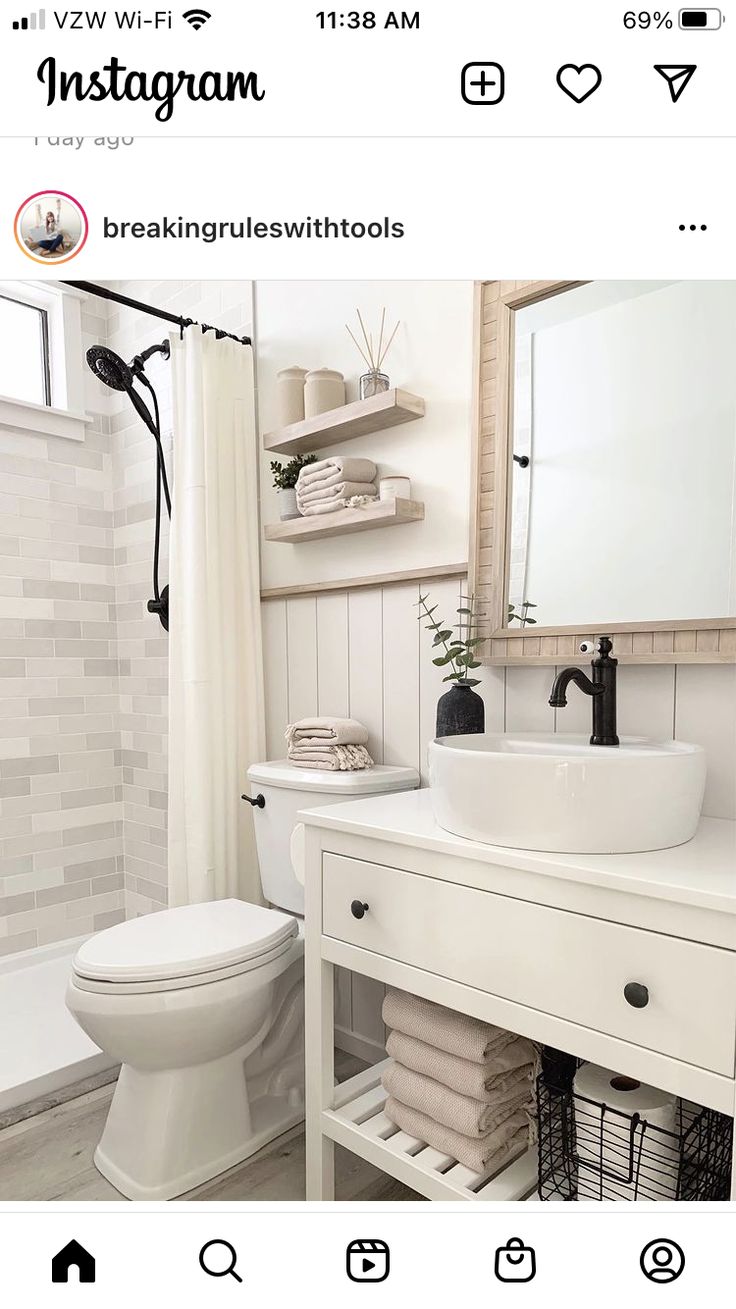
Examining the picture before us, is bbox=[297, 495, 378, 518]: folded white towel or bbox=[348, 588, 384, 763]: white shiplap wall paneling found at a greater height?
bbox=[297, 495, 378, 518]: folded white towel

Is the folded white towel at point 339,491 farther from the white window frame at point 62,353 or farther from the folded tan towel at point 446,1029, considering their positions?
the white window frame at point 62,353

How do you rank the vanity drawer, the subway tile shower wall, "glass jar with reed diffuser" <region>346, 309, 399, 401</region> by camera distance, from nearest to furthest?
1. the vanity drawer
2. "glass jar with reed diffuser" <region>346, 309, 399, 401</region>
3. the subway tile shower wall

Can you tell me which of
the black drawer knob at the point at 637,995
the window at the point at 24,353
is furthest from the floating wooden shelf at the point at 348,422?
the black drawer knob at the point at 637,995

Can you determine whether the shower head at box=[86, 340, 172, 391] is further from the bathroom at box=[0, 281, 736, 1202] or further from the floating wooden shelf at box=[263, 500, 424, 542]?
the floating wooden shelf at box=[263, 500, 424, 542]

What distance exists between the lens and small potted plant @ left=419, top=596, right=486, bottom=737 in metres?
1.41

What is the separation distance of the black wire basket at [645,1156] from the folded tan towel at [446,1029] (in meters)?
0.13

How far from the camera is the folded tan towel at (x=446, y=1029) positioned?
113cm

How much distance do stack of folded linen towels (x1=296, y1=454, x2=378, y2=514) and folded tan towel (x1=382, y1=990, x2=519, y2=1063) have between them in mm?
982
